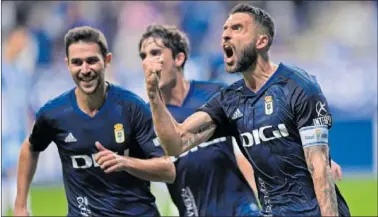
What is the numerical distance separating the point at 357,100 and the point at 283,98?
992 cm

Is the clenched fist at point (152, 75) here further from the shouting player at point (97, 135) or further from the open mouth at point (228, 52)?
the shouting player at point (97, 135)

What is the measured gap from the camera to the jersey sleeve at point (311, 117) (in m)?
6.36

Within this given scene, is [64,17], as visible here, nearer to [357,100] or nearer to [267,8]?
[267,8]

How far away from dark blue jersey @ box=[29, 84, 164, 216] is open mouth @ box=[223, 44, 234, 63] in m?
1.07

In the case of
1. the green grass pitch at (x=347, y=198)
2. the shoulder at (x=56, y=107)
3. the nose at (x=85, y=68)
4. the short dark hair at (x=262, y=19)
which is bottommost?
the green grass pitch at (x=347, y=198)

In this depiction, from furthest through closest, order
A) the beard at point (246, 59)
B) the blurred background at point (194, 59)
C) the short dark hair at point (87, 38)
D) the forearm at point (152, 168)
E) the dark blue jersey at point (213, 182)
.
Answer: the blurred background at point (194, 59) < the dark blue jersey at point (213, 182) < the short dark hair at point (87, 38) < the forearm at point (152, 168) < the beard at point (246, 59)

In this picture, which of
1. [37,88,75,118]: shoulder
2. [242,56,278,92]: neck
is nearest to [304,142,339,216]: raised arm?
[242,56,278,92]: neck

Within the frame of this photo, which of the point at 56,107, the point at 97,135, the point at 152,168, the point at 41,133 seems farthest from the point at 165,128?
the point at 41,133

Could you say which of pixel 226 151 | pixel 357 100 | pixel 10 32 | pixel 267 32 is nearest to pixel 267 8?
pixel 357 100

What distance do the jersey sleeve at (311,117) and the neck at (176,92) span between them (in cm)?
229

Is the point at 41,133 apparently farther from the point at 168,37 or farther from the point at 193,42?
the point at 193,42

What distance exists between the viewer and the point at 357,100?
1627cm

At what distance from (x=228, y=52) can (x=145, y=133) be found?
3.70 ft

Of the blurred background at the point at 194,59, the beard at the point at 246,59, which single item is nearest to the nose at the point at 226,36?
the beard at the point at 246,59
